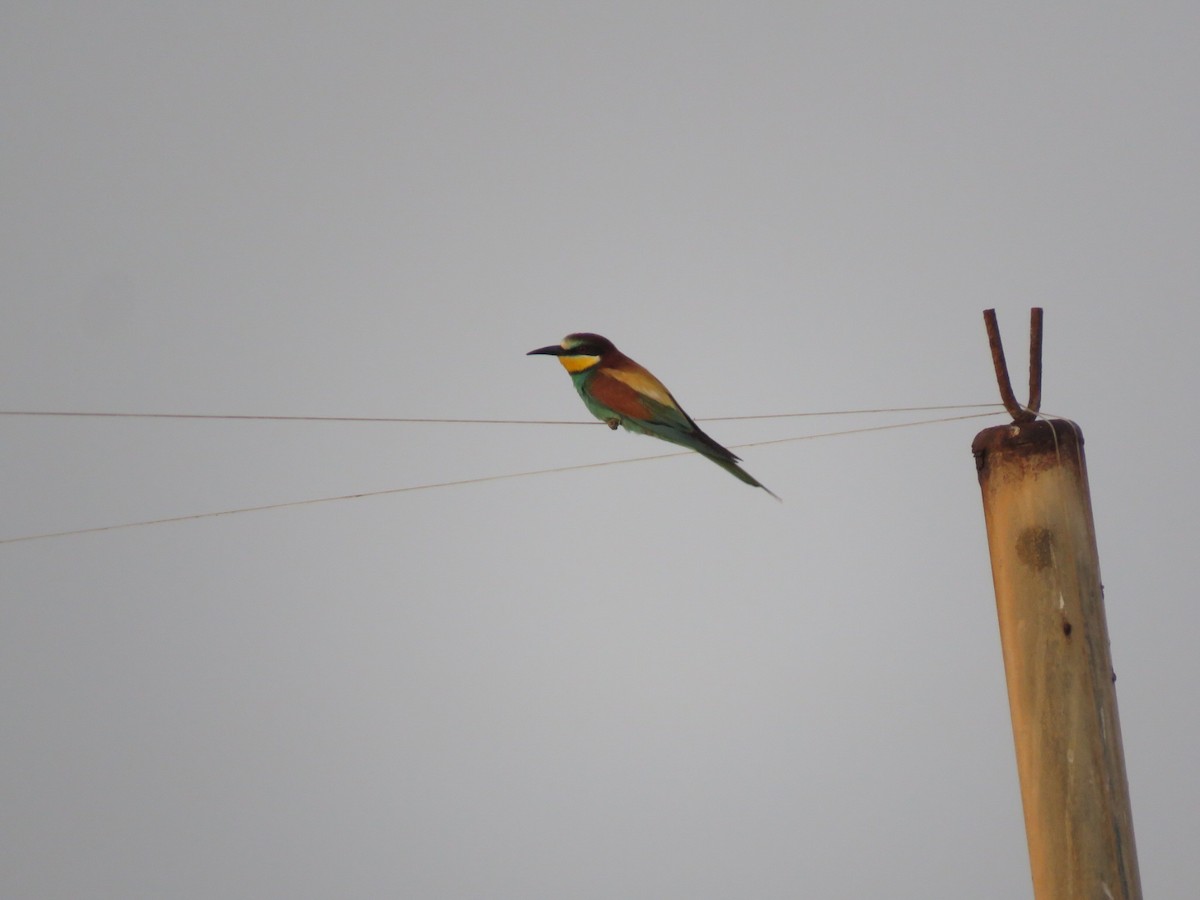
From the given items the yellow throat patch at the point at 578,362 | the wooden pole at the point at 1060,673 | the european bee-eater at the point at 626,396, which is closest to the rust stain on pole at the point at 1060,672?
the wooden pole at the point at 1060,673

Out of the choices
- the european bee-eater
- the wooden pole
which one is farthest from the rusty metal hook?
the european bee-eater

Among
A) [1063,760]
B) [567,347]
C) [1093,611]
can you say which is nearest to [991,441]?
[1093,611]

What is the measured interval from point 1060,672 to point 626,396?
2795 millimetres

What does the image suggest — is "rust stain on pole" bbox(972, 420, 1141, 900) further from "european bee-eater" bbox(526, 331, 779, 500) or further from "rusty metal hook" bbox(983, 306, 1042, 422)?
"european bee-eater" bbox(526, 331, 779, 500)

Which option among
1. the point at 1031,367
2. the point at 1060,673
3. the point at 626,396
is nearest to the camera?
the point at 1060,673

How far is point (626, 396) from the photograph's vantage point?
197 inches

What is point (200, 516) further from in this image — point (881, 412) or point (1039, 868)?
point (1039, 868)

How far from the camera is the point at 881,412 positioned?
12.4 feet

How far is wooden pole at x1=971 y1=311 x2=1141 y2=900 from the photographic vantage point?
2.40 metres

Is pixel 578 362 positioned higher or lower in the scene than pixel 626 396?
higher

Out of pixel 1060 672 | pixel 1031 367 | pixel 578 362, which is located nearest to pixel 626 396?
pixel 578 362

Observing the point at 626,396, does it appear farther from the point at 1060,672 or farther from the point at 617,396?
the point at 1060,672

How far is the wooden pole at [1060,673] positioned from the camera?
7.89ft

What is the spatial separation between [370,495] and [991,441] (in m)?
2.58
